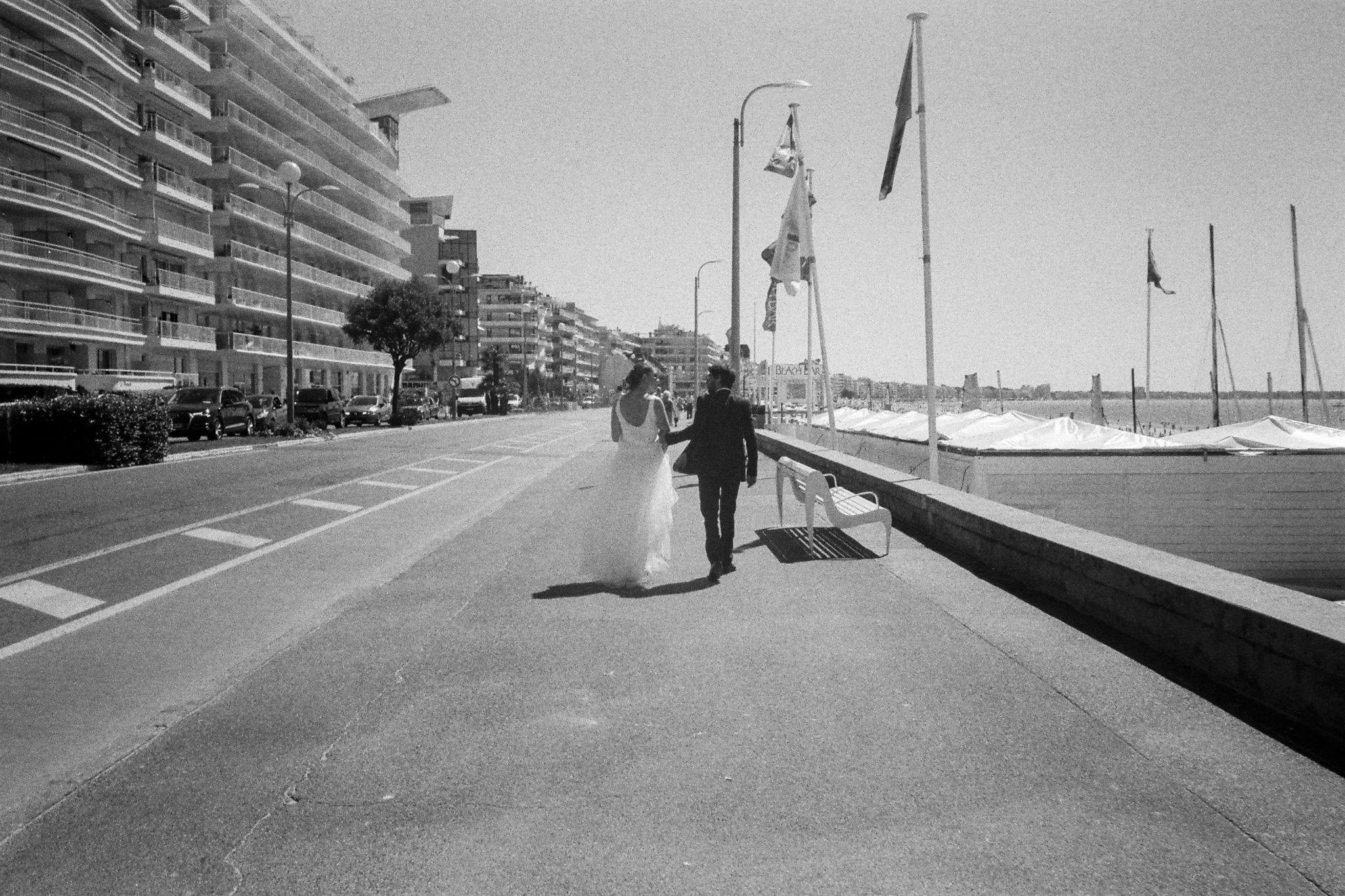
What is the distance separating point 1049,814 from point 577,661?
2.80 meters

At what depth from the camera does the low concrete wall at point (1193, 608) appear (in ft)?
14.5

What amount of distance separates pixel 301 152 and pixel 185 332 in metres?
21.0

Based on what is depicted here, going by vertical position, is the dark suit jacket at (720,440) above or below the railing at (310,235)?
below

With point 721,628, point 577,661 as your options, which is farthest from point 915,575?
point 577,661

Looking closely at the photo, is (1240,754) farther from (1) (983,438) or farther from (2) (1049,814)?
(1) (983,438)

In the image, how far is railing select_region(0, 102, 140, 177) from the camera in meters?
36.9

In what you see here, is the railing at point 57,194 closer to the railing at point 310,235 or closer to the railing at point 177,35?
the railing at point 177,35

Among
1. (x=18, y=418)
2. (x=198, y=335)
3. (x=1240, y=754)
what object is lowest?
(x=1240, y=754)

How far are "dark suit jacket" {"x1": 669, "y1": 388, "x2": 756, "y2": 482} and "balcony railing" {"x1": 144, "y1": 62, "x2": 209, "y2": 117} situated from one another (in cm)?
4950

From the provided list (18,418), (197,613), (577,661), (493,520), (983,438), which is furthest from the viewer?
(983,438)

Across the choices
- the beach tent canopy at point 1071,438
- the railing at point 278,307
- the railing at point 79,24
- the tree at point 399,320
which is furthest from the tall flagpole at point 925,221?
the railing at point 278,307

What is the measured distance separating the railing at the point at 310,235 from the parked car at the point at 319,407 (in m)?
16.9

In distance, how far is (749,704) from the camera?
484cm

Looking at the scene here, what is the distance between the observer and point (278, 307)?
60.8m
